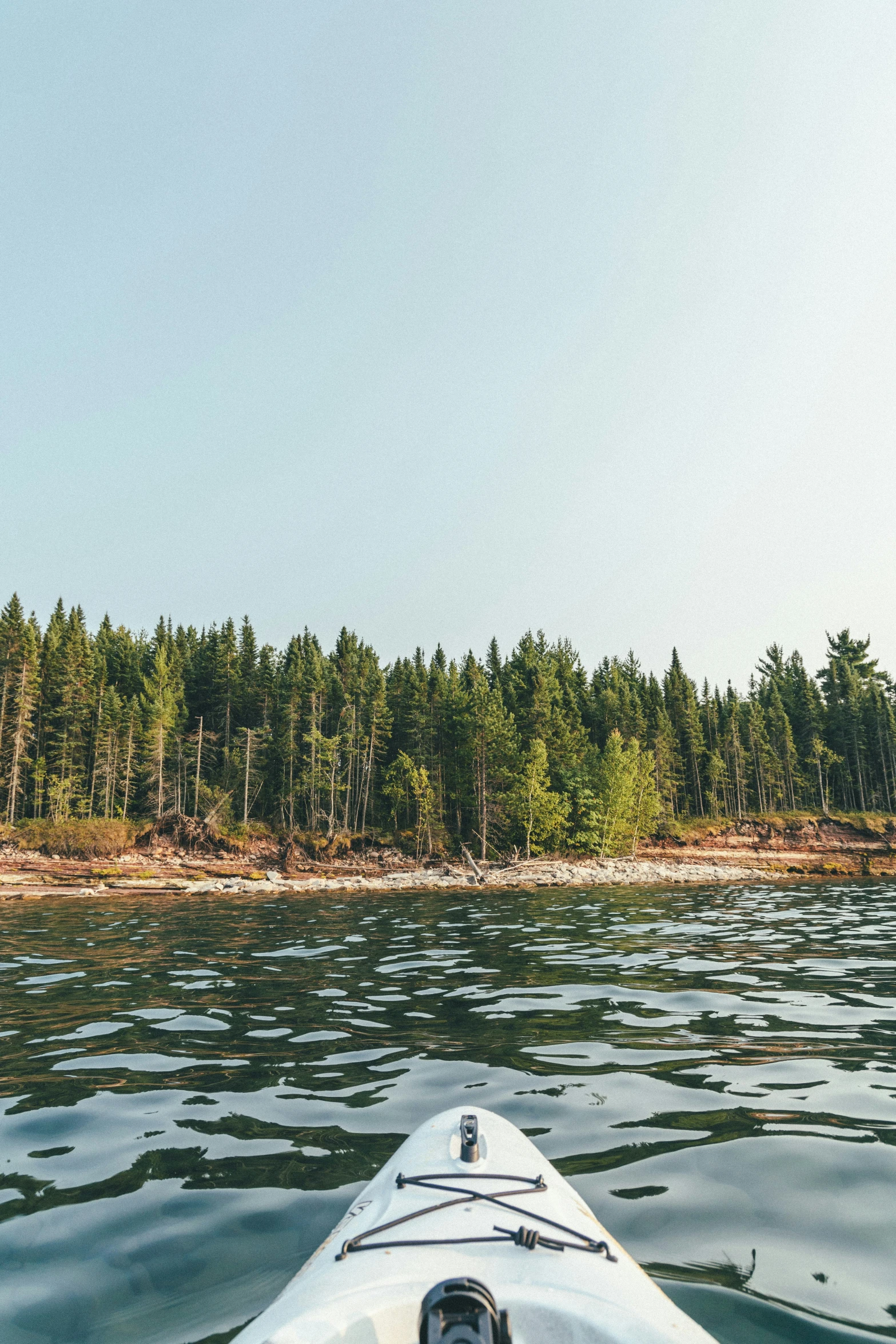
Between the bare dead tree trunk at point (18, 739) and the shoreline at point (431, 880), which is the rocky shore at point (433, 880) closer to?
the shoreline at point (431, 880)

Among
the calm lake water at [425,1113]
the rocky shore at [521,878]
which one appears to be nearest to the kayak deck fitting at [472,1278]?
the calm lake water at [425,1113]

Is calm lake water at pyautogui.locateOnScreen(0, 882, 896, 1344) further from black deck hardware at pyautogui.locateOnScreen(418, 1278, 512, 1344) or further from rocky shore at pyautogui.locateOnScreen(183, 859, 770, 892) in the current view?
rocky shore at pyautogui.locateOnScreen(183, 859, 770, 892)

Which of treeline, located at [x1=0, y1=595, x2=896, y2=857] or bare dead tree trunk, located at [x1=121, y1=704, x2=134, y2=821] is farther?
bare dead tree trunk, located at [x1=121, y1=704, x2=134, y2=821]

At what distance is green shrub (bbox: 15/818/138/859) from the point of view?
4588 centimetres

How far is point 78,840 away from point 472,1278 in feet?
167

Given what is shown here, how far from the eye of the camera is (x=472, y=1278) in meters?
2.34

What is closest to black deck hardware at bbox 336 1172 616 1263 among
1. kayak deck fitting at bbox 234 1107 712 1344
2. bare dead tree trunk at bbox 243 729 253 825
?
kayak deck fitting at bbox 234 1107 712 1344

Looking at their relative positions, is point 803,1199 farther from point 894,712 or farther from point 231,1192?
point 894,712

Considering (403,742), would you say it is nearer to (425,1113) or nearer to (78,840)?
(78,840)

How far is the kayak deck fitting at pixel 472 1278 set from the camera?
2172mm

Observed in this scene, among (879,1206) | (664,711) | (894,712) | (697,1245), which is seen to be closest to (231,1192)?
(697,1245)

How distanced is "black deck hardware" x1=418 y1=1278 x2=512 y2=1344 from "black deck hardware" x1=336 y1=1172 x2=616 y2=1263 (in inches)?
15.3

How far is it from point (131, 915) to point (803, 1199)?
21.6 m

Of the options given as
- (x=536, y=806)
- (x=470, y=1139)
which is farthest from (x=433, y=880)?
(x=470, y=1139)
